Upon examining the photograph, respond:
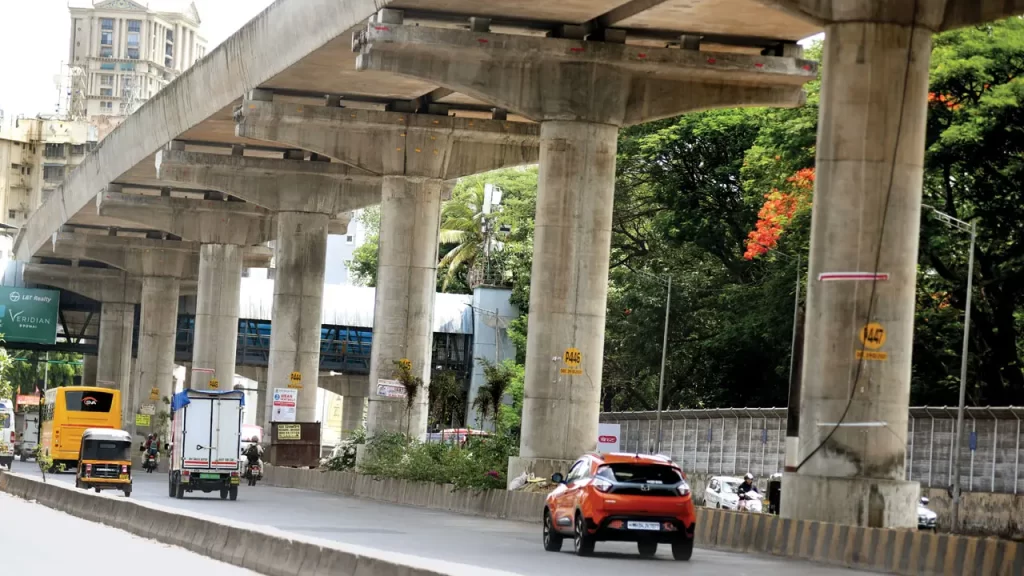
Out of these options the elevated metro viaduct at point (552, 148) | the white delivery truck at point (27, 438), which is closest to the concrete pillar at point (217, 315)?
the elevated metro viaduct at point (552, 148)

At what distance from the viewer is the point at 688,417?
5934 cm

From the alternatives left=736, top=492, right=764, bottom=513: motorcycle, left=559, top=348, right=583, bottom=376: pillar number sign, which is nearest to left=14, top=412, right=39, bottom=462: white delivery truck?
left=736, top=492, right=764, bottom=513: motorcycle

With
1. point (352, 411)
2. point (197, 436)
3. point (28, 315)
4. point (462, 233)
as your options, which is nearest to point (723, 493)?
point (197, 436)

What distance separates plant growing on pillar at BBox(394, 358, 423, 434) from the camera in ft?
156

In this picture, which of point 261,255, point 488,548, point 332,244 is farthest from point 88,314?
point 488,548

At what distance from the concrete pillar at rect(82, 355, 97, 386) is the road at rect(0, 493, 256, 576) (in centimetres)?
7502

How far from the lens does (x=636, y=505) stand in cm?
2300

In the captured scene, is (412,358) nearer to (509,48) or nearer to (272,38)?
(272,38)

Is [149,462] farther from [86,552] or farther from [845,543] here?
[845,543]

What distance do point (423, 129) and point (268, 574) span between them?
101 ft

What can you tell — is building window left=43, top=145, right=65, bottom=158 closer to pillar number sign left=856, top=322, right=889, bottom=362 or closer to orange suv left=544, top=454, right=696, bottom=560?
pillar number sign left=856, top=322, right=889, bottom=362

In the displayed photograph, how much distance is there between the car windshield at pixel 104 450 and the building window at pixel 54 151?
131 metres

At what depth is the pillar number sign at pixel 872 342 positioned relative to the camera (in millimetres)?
24609

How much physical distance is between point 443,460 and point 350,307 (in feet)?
200
